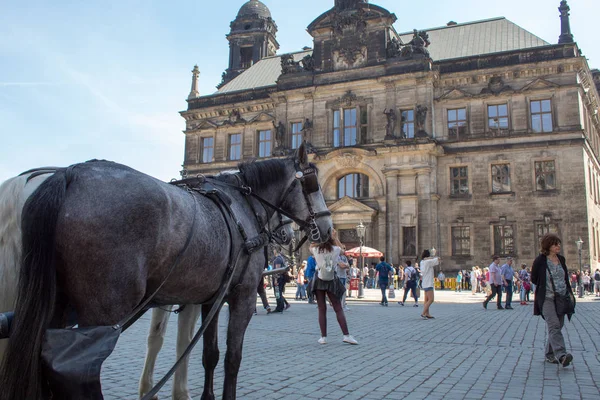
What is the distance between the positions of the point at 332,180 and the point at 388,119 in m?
6.02

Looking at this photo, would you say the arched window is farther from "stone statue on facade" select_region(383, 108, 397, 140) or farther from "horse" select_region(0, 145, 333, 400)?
"horse" select_region(0, 145, 333, 400)

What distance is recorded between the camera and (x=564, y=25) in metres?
35.7

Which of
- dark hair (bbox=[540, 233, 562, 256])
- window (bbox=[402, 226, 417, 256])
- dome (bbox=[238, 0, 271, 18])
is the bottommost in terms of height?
dark hair (bbox=[540, 233, 562, 256])

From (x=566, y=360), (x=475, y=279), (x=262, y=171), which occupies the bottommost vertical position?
(x=566, y=360)

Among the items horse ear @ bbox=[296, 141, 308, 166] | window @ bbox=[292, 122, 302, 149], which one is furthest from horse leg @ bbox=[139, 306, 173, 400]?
window @ bbox=[292, 122, 302, 149]

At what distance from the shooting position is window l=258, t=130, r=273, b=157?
42.8m

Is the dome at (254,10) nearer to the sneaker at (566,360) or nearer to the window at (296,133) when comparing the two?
the window at (296,133)

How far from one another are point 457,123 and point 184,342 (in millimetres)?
34195

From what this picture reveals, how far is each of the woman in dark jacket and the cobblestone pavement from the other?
1.38 ft

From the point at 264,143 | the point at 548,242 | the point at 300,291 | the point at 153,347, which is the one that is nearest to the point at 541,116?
the point at 264,143

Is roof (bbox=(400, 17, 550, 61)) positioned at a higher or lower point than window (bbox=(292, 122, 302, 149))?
higher

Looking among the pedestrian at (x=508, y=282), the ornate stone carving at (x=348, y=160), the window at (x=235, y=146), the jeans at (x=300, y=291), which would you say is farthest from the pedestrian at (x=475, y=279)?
the window at (x=235, y=146)

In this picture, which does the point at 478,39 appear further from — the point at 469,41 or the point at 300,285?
the point at 300,285

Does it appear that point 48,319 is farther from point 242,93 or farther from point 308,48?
point 308,48
